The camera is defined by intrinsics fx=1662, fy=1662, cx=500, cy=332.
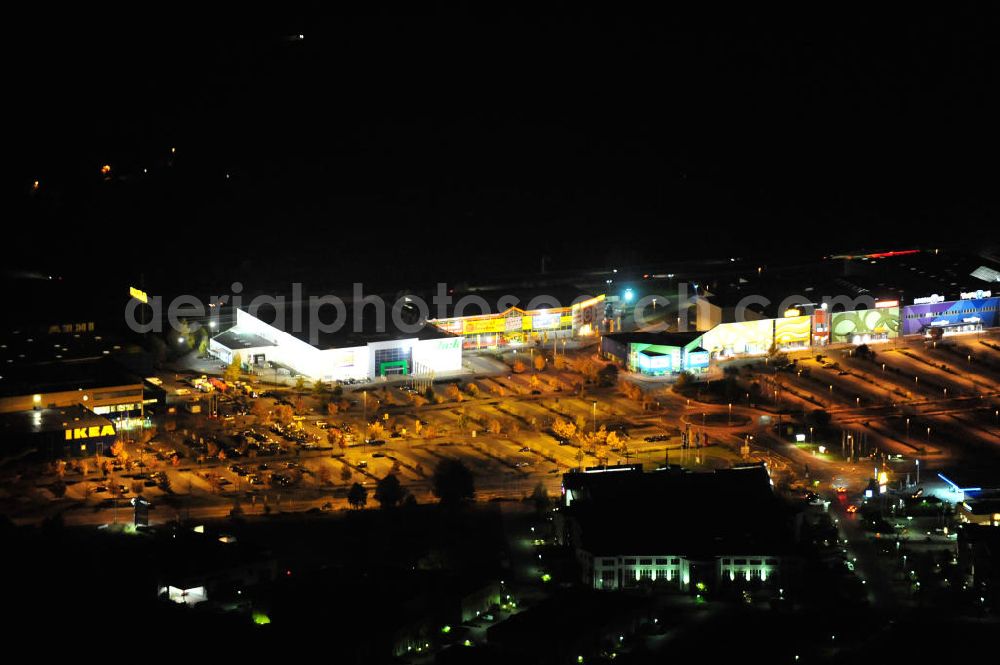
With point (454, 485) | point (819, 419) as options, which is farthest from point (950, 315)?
point (454, 485)

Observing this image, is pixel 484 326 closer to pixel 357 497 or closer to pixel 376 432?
pixel 376 432

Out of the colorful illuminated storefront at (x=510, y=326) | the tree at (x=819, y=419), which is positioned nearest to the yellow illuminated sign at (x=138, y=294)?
the colorful illuminated storefront at (x=510, y=326)

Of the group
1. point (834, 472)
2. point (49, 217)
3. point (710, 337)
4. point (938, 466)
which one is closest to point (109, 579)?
point (834, 472)

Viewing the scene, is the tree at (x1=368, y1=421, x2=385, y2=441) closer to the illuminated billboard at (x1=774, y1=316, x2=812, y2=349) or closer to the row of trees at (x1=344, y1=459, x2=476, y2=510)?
the row of trees at (x1=344, y1=459, x2=476, y2=510)

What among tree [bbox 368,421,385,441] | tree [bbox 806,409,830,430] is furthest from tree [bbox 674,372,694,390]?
tree [bbox 368,421,385,441]

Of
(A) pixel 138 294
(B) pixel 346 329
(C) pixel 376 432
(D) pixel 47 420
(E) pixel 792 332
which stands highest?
(A) pixel 138 294

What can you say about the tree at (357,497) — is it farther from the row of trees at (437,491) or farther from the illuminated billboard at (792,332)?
the illuminated billboard at (792,332)
